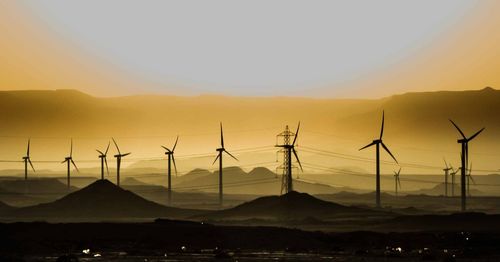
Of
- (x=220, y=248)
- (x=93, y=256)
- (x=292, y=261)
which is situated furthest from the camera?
(x=220, y=248)

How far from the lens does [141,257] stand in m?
122

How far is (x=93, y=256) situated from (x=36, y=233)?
1244 inches

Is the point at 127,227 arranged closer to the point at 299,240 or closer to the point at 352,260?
the point at 299,240

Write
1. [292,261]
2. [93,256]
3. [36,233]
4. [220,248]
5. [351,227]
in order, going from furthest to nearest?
[351,227], [36,233], [220,248], [93,256], [292,261]

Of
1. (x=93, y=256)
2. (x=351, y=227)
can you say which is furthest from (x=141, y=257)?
(x=351, y=227)

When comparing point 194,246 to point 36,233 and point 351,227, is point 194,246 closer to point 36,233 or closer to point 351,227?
point 36,233

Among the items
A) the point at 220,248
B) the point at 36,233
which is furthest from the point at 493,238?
the point at 36,233

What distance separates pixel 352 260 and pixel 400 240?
31823 millimetres

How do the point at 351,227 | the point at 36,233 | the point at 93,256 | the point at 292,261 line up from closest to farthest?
the point at 292,261 → the point at 93,256 → the point at 36,233 → the point at 351,227

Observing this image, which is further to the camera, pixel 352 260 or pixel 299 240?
pixel 299 240

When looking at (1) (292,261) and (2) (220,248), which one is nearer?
(1) (292,261)

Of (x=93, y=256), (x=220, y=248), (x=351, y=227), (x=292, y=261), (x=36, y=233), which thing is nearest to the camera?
(x=292, y=261)

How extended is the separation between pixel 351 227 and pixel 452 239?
5193cm

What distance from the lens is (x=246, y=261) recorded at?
115562 millimetres
